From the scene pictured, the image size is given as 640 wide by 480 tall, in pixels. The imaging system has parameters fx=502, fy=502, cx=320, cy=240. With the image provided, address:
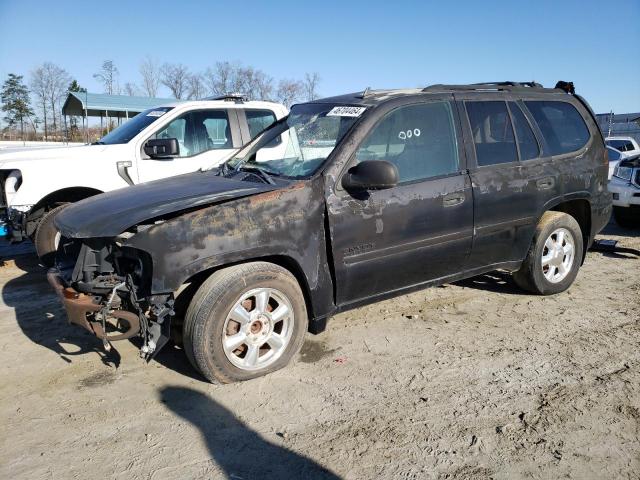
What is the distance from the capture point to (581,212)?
509cm

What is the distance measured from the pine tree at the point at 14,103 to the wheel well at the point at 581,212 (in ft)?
178

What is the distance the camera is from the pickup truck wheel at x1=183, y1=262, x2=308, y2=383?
3.16m

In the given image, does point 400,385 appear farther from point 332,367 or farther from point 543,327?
point 543,327

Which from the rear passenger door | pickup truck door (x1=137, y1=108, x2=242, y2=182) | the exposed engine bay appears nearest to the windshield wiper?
the exposed engine bay

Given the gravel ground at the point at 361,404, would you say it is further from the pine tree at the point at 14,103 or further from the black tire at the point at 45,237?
the pine tree at the point at 14,103

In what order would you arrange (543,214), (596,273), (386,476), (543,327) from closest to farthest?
(386,476)
(543,327)
(543,214)
(596,273)

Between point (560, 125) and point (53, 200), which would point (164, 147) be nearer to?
point (53, 200)

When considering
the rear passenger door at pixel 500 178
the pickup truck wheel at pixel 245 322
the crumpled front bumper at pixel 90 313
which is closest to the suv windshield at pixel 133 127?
the crumpled front bumper at pixel 90 313

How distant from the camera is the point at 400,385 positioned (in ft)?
11.0

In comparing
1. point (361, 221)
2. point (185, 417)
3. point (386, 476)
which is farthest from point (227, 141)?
point (386, 476)

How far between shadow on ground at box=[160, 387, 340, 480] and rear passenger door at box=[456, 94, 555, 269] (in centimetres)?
241

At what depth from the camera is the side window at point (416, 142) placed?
3.82 m

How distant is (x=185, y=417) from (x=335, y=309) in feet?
4.18

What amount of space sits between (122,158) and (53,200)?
953mm
